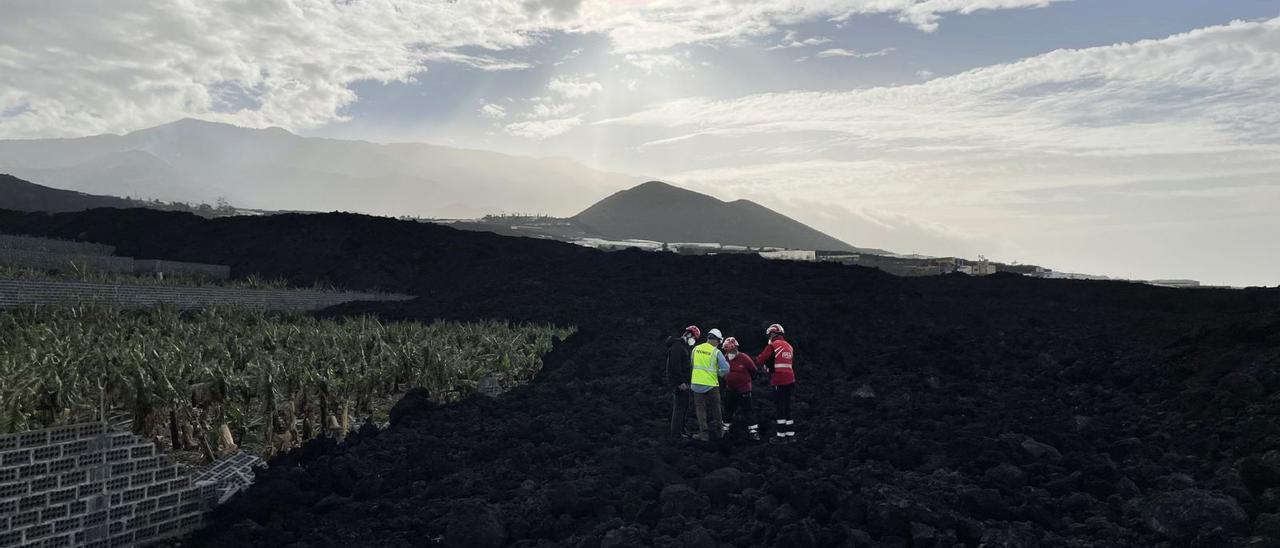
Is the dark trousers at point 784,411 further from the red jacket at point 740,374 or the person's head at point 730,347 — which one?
the person's head at point 730,347

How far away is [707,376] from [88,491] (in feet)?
24.9

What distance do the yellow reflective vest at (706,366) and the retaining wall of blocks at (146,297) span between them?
15.3 metres

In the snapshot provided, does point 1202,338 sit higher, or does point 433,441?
point 1202,338

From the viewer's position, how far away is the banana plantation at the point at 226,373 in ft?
33.6

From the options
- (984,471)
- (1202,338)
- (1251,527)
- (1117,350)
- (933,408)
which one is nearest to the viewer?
(1251,527)

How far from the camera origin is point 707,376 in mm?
12234

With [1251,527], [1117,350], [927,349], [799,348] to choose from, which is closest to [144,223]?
[799,348]

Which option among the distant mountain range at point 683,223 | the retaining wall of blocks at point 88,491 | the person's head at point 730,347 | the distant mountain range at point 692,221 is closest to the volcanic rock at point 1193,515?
the person's head at point 730,347

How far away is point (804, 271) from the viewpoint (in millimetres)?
30250

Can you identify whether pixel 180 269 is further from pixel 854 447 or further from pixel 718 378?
pixel 854 447

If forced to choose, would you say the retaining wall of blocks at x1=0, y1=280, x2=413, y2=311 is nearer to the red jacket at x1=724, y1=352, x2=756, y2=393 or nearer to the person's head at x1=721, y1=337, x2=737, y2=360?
the person's head at x1=721, y1=337, x2=737, y2=360

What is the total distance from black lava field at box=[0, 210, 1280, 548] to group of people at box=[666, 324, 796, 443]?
0.58 meters

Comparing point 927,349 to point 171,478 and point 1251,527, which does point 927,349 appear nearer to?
point 1251,527

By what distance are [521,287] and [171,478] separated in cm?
2051
